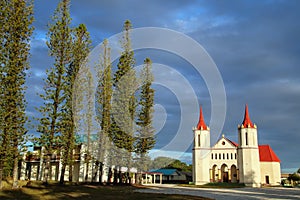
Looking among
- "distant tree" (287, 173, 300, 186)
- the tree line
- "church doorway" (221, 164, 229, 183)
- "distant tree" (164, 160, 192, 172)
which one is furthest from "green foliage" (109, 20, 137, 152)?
"distant tree" (164, 160, 192, 172)

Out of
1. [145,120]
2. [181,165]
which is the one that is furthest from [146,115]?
[181,165]

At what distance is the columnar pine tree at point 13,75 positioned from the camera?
764 inches

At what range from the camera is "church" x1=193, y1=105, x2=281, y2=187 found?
4666cm

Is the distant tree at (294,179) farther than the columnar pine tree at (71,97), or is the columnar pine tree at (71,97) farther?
the distant tree at (294,179)

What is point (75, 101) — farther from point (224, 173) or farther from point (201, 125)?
point (224, 173)

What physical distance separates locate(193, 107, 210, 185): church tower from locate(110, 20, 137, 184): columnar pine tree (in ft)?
67.8

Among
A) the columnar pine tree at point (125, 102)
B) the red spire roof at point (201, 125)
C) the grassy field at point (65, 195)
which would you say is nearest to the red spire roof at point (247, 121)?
the red spire roof at point (201, 125)

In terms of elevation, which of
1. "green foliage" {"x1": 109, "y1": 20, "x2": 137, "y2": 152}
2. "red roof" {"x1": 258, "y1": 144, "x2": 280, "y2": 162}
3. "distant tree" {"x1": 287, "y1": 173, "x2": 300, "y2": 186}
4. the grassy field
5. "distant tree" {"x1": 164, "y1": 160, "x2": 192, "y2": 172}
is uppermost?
"green foliage" {"x1": 109, "y1": 20, "x2": 137, "y2": 152}

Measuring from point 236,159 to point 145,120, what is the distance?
1009 inches

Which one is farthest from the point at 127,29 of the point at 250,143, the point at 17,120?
the point at 250,143

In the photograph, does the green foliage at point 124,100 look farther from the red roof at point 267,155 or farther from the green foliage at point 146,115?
the red roof at point 267,155

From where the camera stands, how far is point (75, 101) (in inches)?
1037

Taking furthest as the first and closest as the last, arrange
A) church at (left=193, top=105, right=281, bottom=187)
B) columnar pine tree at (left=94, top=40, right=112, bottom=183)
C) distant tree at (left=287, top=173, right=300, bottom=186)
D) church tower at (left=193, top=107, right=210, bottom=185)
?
distant tree at (left=287, top=173, right=300, bottom=186) → church tower at (left=193, top=107, right=210, bottom=185) → church at (left=193, top=105, right=281, bottom=187) → columnar pine tree at (left=94, top=40, right=112, bottom=183)

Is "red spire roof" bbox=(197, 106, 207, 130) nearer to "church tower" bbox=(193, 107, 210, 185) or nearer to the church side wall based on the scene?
"church tower" bbox=(193, 107, 210, 185)
